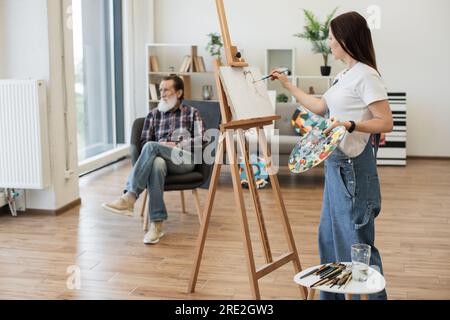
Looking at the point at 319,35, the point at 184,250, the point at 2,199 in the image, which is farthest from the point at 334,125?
the point at 319,35

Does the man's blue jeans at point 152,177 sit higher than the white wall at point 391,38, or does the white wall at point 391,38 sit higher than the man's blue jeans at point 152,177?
the white wall at point 391,38

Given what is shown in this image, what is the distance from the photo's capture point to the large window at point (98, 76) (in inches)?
266

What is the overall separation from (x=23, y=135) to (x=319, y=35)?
3.97 metres

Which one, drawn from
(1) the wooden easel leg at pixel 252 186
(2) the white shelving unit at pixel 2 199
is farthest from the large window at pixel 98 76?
(1) the wooden easel leg at pixel 252 186

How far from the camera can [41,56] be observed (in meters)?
4.94

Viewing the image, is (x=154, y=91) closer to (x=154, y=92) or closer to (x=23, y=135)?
A: (x=154, y=92)

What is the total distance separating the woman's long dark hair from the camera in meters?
2.74

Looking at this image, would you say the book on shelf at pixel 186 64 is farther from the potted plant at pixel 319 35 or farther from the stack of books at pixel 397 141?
the stack of books at pixel 397 141

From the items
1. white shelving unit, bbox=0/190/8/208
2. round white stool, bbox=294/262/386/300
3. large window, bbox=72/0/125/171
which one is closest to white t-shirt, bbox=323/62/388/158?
round white stool, bbox=294/262/386/300

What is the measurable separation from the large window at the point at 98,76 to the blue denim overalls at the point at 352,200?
435 cm

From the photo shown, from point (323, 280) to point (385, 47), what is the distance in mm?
5889

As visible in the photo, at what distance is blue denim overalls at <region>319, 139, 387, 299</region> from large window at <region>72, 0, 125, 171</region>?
435 centimetres

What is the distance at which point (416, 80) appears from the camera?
7.89 meters
